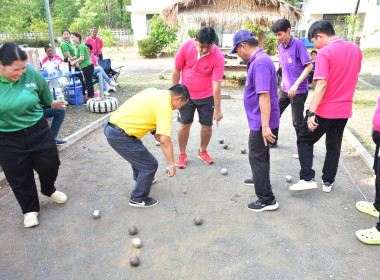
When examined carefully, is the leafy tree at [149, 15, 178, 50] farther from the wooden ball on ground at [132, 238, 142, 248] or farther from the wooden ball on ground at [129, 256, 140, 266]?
the wooden ball on ground at [129, 256, 140, 266]

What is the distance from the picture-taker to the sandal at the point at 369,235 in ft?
10.5

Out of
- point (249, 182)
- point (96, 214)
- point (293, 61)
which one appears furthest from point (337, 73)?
point (96, 214)

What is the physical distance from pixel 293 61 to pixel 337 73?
1488 millimetres

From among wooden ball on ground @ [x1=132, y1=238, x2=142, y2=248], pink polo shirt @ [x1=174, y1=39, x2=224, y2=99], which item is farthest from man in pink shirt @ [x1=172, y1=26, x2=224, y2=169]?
wooden ball on ground @ [x1=132, y1=238, x2=142, y2=248]

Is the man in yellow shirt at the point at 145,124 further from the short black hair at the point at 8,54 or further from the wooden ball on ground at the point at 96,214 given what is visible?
the short black hair at the point at 8,54

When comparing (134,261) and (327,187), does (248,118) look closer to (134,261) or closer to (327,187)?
(327,187)

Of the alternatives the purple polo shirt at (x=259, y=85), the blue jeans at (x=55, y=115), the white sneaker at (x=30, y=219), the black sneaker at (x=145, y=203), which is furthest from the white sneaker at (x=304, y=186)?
the blue jeans at (x=55, y=115)

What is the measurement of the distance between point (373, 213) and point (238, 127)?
4004 millimetres

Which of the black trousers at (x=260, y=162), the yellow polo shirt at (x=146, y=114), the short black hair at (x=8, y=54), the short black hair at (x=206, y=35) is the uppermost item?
the short black hair at (x=206, y=35)

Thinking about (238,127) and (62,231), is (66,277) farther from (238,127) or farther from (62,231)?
(238,127)

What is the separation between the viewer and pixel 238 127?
7406 mm

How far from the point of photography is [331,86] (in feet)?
12.1

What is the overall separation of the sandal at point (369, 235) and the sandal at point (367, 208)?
1.69 feet

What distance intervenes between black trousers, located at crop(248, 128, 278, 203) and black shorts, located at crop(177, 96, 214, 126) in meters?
1.46
